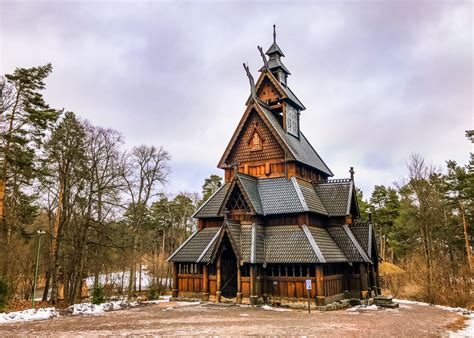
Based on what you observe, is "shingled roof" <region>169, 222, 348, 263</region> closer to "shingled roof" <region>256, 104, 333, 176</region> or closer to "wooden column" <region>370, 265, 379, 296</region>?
"wooden column" <region>370, 265, 379, 296</region>

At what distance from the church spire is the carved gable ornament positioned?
20.8 ft

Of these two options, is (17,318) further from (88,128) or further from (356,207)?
(356,207)

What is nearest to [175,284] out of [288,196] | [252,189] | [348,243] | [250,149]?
[252,189]

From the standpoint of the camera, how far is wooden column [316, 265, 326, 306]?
19.5m

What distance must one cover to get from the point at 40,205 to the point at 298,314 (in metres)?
22.2

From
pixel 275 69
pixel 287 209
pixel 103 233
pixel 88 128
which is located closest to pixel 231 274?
pixel 287 209

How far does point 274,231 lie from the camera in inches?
890

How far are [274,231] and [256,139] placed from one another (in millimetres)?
7413

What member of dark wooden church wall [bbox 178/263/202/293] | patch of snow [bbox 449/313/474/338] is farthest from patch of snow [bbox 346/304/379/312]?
dark wooden church wall [bbox 178/263/202/293]

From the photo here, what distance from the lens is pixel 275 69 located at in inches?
1209

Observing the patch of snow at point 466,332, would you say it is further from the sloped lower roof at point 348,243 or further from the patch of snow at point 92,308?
the patch of snow at point 92,308

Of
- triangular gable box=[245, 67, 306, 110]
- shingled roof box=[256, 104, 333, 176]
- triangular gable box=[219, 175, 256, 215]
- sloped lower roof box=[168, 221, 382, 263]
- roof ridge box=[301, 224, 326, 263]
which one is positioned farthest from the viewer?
triangular gable box=[245, 67, 306, 110]

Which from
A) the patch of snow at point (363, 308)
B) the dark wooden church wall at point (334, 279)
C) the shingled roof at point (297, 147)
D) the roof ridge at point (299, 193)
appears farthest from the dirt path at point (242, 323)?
the shingled roof at point (297, 147)

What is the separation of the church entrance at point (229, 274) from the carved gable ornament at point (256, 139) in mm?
7891
